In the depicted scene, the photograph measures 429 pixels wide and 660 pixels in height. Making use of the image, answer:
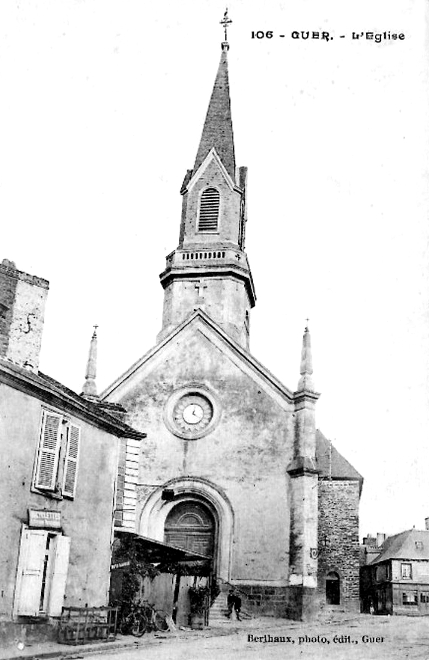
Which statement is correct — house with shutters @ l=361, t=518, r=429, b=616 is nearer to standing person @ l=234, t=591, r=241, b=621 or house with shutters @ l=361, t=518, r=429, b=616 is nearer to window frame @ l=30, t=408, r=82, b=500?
standing person @ l=234, t=591, r=241, b=621

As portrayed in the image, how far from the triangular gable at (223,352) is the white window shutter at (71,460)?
1392cm

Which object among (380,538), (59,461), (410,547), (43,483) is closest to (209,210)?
(59,461)

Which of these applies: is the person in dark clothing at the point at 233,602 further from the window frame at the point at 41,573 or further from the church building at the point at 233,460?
the window frame at the point at 41,573

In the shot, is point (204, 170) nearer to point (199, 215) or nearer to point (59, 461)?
point (199, 215)

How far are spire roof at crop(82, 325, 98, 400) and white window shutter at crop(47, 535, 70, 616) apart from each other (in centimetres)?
1485

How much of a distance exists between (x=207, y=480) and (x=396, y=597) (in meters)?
27.4

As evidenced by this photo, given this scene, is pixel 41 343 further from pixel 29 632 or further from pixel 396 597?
pixel 396 597

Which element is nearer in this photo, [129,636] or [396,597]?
[129,636]

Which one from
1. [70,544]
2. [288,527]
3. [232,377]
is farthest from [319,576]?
[70,544]

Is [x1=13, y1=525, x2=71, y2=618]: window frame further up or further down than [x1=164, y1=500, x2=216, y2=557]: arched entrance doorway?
further down

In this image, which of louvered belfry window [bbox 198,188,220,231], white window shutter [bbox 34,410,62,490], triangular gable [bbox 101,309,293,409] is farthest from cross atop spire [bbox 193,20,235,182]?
white window shutter [bbox 34,410,62,490]

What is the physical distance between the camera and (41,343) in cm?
1600

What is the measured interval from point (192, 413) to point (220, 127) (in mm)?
18034

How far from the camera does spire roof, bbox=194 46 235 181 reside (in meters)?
37.6
